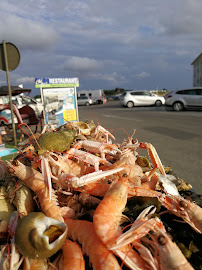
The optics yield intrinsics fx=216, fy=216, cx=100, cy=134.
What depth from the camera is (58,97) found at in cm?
732

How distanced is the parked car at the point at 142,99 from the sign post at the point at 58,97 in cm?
1305

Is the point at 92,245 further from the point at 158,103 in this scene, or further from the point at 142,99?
the point at 158,103

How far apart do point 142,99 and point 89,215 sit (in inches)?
752

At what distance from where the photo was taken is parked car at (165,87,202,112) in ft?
47.9

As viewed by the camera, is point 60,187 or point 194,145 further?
point 194,145

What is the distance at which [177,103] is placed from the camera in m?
15.3

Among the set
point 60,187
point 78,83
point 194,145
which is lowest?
point 194,145

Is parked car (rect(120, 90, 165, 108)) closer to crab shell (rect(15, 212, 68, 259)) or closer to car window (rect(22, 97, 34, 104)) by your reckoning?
car window (rect(22, 97, 34, 104))

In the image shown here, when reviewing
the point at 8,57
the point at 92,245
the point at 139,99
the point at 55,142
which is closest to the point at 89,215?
the point at 92,245

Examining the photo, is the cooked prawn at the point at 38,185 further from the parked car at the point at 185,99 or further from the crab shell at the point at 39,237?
the parked car at the point at 185,99

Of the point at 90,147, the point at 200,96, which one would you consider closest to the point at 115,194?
the point at 90,147

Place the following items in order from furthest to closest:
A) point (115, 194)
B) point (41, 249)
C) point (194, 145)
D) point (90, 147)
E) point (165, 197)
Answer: point (194, 145), point (90, 147), point (165, 197), point (115, 194), point (41, 249)

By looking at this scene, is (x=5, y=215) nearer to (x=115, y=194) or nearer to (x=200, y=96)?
(x=115, y=194)

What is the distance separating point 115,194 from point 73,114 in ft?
21.1
